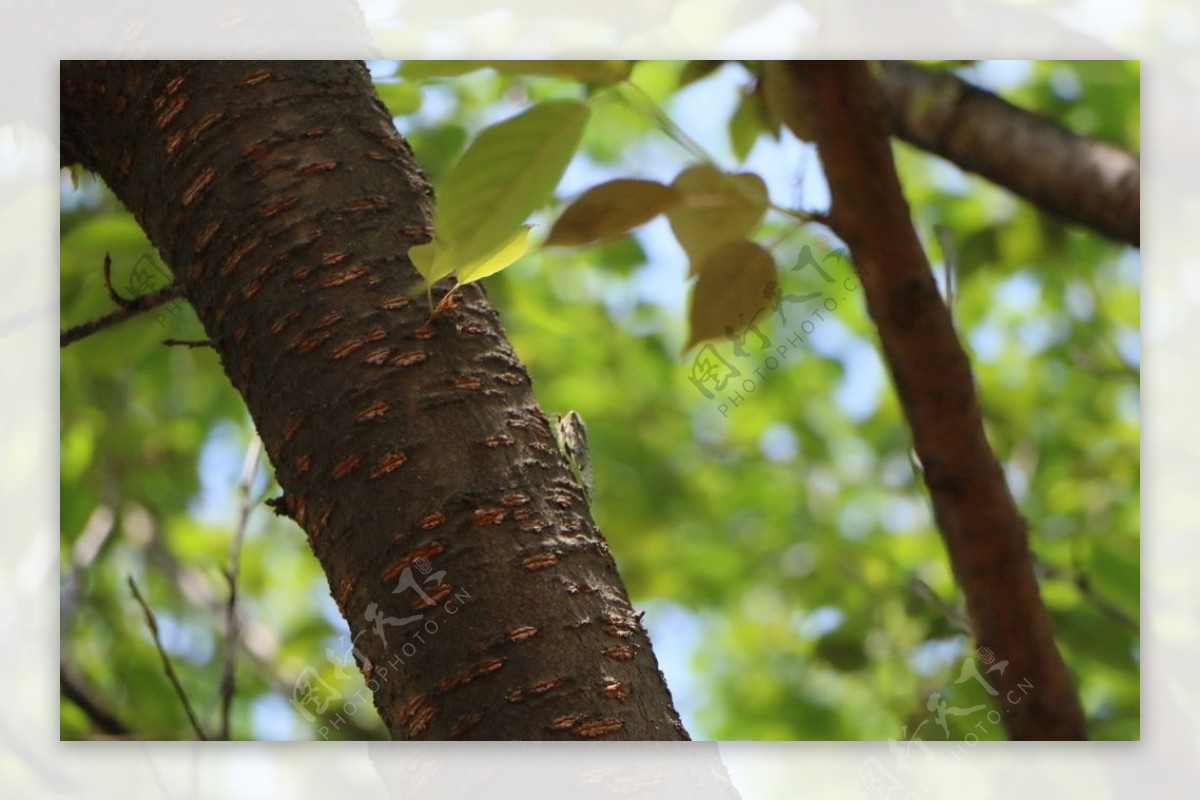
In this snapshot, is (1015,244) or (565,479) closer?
(565,479)

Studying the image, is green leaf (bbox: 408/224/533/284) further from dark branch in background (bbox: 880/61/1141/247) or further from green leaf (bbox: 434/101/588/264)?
dark branch in background (bbox: 880/61/1141/247)

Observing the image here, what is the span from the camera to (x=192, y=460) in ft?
5.12

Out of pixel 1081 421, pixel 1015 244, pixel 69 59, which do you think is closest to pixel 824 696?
pixel 1081 421

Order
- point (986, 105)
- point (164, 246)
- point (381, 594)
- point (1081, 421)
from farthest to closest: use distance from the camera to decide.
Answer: point (1081, 421) → point (986, 105) → point (164, 246) → point (381, 594)

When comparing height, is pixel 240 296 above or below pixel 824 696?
above

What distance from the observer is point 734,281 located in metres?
0.51

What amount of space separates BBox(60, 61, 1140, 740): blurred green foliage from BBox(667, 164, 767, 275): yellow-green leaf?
394 millimetres

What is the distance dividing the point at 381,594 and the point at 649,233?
583mm

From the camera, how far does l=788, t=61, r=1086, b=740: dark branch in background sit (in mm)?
401

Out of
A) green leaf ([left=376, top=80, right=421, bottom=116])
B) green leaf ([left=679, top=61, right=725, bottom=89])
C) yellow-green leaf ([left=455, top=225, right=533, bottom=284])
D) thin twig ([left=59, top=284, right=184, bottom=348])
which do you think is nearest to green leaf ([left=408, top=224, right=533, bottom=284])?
yellow-green leaf ([left=455, top=225, right=533, bottom=284])

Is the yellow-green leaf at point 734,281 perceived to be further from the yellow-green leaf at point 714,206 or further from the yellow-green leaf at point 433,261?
the yellow-green leaf at point 433,261

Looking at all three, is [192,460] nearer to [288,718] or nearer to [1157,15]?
[288,718]

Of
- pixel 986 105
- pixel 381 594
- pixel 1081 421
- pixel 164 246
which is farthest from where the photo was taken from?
pixel 1081 421

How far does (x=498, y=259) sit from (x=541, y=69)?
0.08 m
